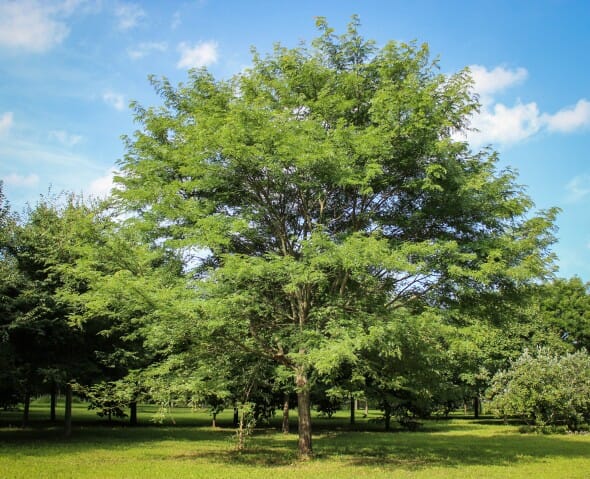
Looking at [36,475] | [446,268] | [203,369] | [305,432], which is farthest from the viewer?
[305,432]

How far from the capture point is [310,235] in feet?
48.9

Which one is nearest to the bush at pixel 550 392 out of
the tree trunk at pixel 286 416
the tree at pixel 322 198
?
the tree trunk at pixel 286 416

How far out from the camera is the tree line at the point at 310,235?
13305mm

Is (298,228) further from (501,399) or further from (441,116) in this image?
(501,399)

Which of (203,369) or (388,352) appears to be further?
(203,369)

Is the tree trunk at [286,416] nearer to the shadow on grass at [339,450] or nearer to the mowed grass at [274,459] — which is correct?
the shadow on grass at [339,450]

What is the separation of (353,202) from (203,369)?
22.8ft

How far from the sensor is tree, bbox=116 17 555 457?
1341 centimetres

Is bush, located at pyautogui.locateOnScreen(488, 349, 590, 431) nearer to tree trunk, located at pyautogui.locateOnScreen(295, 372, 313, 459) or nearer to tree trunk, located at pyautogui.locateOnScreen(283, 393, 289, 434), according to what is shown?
tree trunk, located at pyautogui.locateOnScreen(283, 393, 289, 434)

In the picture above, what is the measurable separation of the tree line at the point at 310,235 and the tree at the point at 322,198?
0.06 m

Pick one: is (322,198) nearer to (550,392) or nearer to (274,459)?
(274,459)

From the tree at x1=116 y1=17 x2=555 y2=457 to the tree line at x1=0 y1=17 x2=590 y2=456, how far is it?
58 mm

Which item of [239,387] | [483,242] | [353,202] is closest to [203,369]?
[239,387]

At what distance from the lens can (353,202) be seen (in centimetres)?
1642
